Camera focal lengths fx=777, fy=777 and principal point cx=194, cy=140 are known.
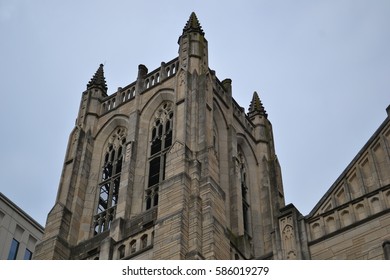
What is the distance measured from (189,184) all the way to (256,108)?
14512 millimetres

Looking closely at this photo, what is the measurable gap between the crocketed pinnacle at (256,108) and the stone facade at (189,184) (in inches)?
3.1

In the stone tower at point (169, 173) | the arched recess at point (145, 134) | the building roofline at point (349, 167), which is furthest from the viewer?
the arched recess at point (145, 134)

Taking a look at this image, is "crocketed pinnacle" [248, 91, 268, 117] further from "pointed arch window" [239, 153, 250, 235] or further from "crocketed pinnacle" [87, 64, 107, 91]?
"crocketed pinnacle" [87, 64, 107, 91]

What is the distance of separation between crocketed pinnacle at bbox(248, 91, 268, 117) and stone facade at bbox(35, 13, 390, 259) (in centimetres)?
8


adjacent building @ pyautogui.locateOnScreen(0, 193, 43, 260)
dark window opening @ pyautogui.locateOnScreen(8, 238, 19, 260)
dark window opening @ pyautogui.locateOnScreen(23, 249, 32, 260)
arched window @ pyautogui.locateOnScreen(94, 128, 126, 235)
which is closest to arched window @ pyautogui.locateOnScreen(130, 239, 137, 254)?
arched window @ pyautogui.locateOnScreen(94, 128, 126, 235)

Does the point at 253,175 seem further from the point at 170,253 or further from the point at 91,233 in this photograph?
the point at 170,253

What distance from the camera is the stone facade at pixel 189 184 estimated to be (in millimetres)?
22859

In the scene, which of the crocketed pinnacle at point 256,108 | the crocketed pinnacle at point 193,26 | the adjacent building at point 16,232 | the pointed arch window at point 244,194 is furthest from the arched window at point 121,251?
the adjacent building at point 16,232

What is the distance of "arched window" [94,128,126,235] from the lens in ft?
108

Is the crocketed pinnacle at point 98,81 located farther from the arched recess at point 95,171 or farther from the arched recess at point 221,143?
the arched recess at point 221,143

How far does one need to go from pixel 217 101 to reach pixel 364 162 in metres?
12.8

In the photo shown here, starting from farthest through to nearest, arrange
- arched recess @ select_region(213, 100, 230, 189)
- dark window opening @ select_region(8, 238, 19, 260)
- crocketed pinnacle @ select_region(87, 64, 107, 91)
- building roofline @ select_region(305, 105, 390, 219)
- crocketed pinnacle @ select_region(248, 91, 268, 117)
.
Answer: dark window opening @ select_region(8, 238, 19, 260), crocketed pinnacle @ select_region(248, 91, 268, 117), crocketed pinnacle @ select_region(87, 64, 107, 91), arched recess @ select_region(213, 100, 230, 189), building roofline @ select_region(305, 105, 390, 219)
